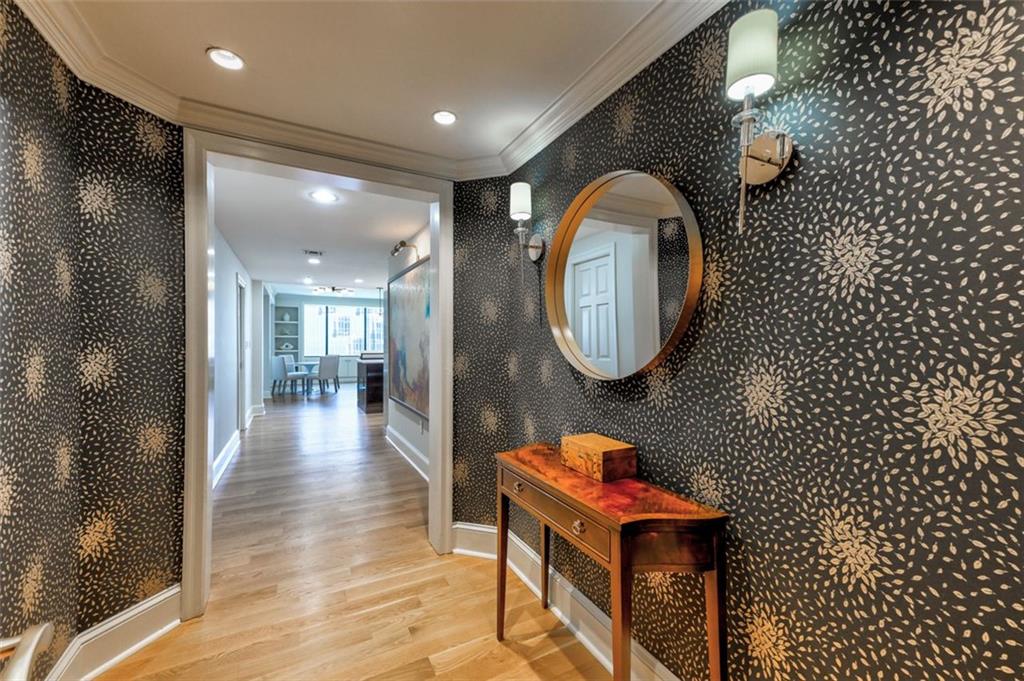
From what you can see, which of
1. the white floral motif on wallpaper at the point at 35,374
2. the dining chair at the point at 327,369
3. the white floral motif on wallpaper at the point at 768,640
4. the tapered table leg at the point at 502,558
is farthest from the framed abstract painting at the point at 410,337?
the dining chair at the point at 327,369

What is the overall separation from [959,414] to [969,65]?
69cm

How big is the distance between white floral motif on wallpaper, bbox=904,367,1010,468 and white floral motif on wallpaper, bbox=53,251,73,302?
260cm

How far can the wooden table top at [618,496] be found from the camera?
119cm

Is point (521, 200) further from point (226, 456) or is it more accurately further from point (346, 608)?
point (226, 456)

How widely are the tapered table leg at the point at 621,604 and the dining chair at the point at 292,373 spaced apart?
31.3 ft

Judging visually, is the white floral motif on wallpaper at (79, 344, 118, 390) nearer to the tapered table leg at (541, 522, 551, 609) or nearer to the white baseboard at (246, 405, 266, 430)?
the tapered table leg at (541, 522, 551, 609)

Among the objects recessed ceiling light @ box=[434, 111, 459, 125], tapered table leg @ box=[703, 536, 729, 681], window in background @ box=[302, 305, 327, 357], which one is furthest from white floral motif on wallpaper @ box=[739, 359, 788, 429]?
window in background @ box=[302, 305, 327, 357]

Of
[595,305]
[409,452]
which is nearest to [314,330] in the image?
[409,452]

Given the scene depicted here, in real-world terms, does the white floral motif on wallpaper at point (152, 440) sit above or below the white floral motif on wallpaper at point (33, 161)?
below

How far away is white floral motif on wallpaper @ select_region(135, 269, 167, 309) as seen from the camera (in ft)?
5.81

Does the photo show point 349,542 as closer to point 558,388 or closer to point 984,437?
point 558,388

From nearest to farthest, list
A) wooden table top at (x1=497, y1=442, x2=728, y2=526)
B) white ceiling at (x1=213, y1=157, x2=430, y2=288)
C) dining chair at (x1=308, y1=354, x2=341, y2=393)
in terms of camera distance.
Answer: wooden table top at (x1=497, y1=442, x2=728, y2=526) < white ceiling at (x1=213, y1=157, x2=430, y2=288) < dining chair at (x1=308, y1=354, x2=341, y2=393)

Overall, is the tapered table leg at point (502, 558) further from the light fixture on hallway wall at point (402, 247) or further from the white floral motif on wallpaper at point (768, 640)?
the light fixture on hallway wall at point (402, 247)

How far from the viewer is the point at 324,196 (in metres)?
3.17
